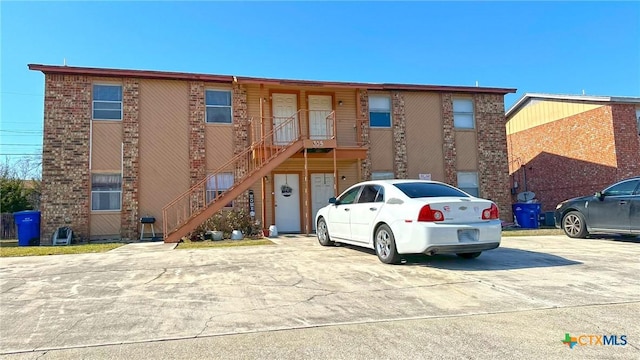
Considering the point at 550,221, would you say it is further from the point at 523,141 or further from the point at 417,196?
the point at 417,196

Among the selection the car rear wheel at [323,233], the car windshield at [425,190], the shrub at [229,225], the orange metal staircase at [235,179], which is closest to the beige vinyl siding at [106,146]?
the orange metal staircase at [235,179]

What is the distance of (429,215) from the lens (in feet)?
20.0

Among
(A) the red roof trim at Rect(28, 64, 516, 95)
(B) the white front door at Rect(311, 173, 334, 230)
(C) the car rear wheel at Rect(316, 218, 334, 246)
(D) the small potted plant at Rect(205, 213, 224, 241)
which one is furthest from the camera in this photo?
(B) the white front door at Rect(311, 173, 334, 230)

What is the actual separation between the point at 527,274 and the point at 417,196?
1.94 meters

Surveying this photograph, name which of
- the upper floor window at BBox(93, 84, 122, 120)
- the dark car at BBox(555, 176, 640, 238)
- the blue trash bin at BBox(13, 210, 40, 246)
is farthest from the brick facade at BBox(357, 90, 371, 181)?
the blue trash bin at BBox(13, 210, 40, 246)

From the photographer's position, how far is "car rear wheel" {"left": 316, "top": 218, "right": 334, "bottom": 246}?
360 inches

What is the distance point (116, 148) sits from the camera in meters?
13.8

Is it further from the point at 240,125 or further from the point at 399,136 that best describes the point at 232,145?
the point at 399,136

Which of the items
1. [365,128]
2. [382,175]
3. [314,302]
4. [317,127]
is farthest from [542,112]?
[314,302]

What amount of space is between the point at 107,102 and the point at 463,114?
13.8 m

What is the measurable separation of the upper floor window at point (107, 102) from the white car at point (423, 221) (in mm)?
10499

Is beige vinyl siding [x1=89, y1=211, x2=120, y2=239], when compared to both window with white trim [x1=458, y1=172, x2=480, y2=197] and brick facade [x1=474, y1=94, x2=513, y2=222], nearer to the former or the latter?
window with white trim [x1=458, y1=172, x2=480, y2=197]

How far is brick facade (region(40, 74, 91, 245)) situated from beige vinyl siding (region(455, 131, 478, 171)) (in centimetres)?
1391

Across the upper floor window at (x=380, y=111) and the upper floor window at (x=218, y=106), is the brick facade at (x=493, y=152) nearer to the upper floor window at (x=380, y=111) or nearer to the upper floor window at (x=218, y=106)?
the upper floor window at (x=380, y=111)
